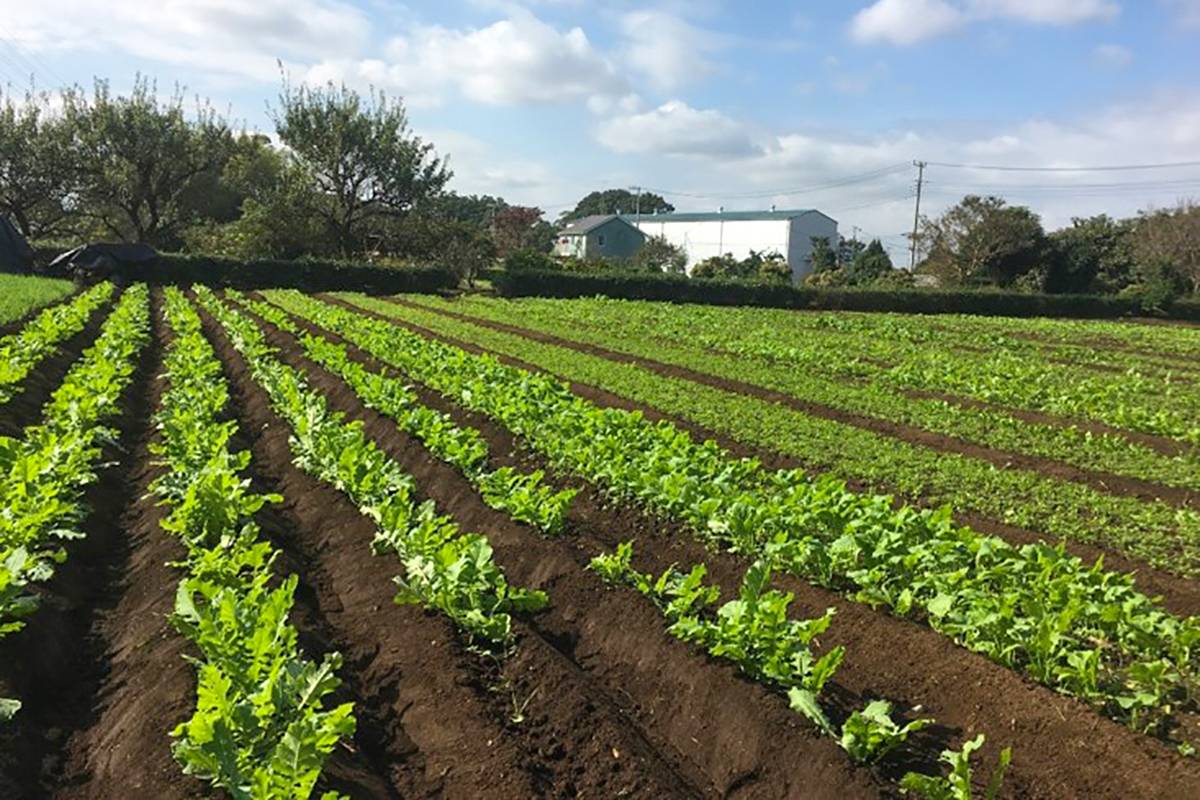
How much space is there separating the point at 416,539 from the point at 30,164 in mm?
51609

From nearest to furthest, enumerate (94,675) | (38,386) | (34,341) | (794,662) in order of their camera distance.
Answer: (794,662) < (94,675) < (38,386) < (34,341)

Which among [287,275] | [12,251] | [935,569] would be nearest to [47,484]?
[935,569]

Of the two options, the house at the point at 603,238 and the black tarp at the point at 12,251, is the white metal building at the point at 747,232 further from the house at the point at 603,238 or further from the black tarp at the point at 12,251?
the black tarp at the point at 12,251

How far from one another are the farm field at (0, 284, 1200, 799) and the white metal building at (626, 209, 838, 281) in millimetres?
73718

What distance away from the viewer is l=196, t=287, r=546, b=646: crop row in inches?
199

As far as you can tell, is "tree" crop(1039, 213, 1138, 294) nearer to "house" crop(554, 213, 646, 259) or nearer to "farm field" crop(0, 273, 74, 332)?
"house" crop(554, 213, 646, 259)

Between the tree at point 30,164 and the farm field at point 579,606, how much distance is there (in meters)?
42.6

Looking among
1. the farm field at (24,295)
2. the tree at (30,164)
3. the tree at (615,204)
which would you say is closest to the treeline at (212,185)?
the tree at (30,164)

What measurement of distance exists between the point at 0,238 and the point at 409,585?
131 feet

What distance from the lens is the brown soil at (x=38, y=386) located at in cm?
1024

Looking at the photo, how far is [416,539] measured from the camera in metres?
5.50

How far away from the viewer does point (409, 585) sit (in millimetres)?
5363

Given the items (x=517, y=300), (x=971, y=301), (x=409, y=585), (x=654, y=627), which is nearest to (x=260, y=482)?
(x=409, y=585)

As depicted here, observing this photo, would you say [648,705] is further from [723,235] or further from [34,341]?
[723,235]
